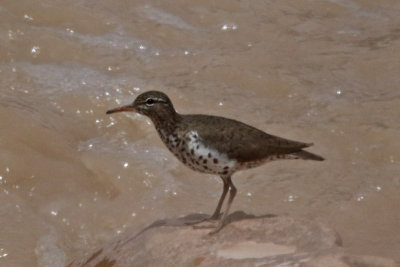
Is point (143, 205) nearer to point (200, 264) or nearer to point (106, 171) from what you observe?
point (106, 171)

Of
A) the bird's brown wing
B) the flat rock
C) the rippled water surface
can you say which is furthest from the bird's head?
the rippled water surface

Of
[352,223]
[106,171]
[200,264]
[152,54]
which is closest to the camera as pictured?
[200,264]

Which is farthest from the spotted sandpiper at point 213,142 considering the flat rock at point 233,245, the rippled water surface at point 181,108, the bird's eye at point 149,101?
the rippled water surface at point 181,108

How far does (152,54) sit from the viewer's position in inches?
469

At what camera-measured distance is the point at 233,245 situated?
22.0ft

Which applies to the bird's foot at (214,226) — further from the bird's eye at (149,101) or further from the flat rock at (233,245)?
the bird's eye at (149,101)

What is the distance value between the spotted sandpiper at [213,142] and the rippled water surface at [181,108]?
1.22 m

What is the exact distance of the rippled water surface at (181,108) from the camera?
9.05m

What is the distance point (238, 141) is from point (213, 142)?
9.6 inches

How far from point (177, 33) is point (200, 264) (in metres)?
6.48

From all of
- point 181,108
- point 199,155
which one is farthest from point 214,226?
point 181,108

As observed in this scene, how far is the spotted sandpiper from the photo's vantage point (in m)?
6.98

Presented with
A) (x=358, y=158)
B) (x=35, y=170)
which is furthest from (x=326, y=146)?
(x=35, y=170)

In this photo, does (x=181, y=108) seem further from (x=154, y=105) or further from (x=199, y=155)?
(x=199, y=155)
